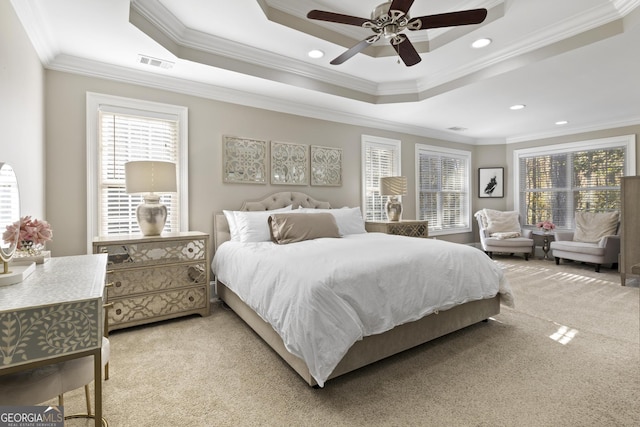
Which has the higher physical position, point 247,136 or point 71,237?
point 247,136

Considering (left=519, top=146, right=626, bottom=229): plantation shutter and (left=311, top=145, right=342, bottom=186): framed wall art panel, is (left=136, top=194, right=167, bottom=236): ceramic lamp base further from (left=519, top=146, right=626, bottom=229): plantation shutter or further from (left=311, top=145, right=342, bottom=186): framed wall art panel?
Answer: (left=519, top=146, right=626, bottom=229): plantation shutter

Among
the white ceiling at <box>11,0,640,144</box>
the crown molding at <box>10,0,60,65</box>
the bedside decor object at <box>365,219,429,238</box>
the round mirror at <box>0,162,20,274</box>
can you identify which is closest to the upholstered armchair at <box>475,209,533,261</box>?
the bedside decor object at <box>365,219,429,238</box>

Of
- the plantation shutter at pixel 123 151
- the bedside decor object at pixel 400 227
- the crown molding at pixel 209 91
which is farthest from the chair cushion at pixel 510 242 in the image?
the plantation shutter at pixel 123 151

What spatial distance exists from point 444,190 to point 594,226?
247cm

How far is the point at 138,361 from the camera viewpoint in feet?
7.35

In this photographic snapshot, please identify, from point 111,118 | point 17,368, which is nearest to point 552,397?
point 17,368

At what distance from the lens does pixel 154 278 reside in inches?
115

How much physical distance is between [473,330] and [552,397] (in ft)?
3.09

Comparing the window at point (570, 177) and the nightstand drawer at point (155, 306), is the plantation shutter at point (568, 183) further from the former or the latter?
the nightstand drawer at point (155, 306)

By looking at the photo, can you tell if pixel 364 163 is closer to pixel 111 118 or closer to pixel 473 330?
pixel 473 330

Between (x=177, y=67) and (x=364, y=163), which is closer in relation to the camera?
(x=177, y=67)

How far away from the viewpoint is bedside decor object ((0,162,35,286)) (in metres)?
1.34

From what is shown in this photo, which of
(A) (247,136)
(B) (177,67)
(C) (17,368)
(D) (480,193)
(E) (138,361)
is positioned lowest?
(E) (138,361)

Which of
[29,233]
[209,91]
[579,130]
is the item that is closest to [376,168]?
[209,91]
